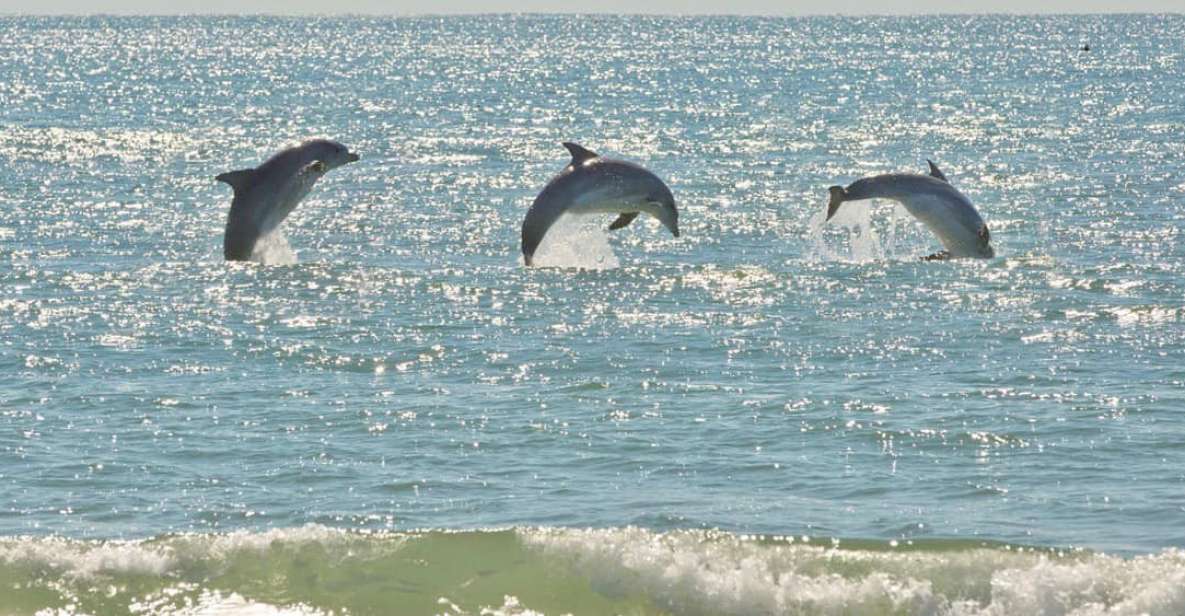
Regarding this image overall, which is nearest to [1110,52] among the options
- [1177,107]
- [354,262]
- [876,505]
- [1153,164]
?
[1177,107]

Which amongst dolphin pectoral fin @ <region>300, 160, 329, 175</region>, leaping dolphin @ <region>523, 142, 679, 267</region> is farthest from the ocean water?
dolphin pectoral fin @ <region>300, 160, 329, 175</region>

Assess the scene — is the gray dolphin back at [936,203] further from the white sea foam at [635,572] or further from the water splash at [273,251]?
the white sea foam at [635,572]

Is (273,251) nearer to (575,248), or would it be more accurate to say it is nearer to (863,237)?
(575,248)

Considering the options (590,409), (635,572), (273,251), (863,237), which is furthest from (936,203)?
(635,572)

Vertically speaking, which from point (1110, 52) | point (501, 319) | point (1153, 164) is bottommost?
point (501, 319)

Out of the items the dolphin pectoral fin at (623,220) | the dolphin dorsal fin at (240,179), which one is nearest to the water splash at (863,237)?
the dolphin pectoral fin at (623,220)

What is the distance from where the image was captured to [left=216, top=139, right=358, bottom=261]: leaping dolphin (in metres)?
27.1

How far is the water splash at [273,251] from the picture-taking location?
28.2 meters

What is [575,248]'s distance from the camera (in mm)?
28672

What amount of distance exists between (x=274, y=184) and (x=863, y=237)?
8.65 m

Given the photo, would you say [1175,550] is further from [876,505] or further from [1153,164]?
[1153,164]

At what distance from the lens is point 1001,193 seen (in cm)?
4084

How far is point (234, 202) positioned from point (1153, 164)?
81.5 feet

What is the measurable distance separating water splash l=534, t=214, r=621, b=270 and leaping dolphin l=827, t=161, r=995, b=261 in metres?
3.24
